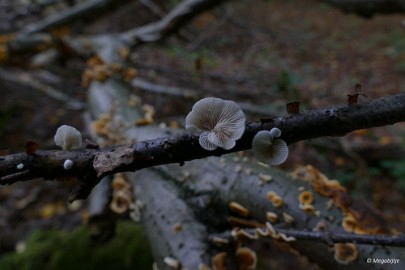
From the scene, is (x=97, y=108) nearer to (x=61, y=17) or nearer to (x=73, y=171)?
(x=73, y=171)

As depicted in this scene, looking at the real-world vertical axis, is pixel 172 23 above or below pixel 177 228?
above

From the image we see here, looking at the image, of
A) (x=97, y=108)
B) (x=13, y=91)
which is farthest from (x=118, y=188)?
(x=13, y=91)

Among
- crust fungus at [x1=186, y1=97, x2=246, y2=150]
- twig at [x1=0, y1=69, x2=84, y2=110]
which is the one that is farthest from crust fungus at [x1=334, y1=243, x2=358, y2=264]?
twig at [x1=0, y1=69, x2=84, y2=110]

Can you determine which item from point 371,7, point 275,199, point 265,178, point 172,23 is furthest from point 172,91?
point 275,199

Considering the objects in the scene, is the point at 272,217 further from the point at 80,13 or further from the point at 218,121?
the point at 80,13

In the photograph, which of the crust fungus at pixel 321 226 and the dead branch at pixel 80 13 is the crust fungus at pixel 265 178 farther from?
the dead branch at pixel 80 13
